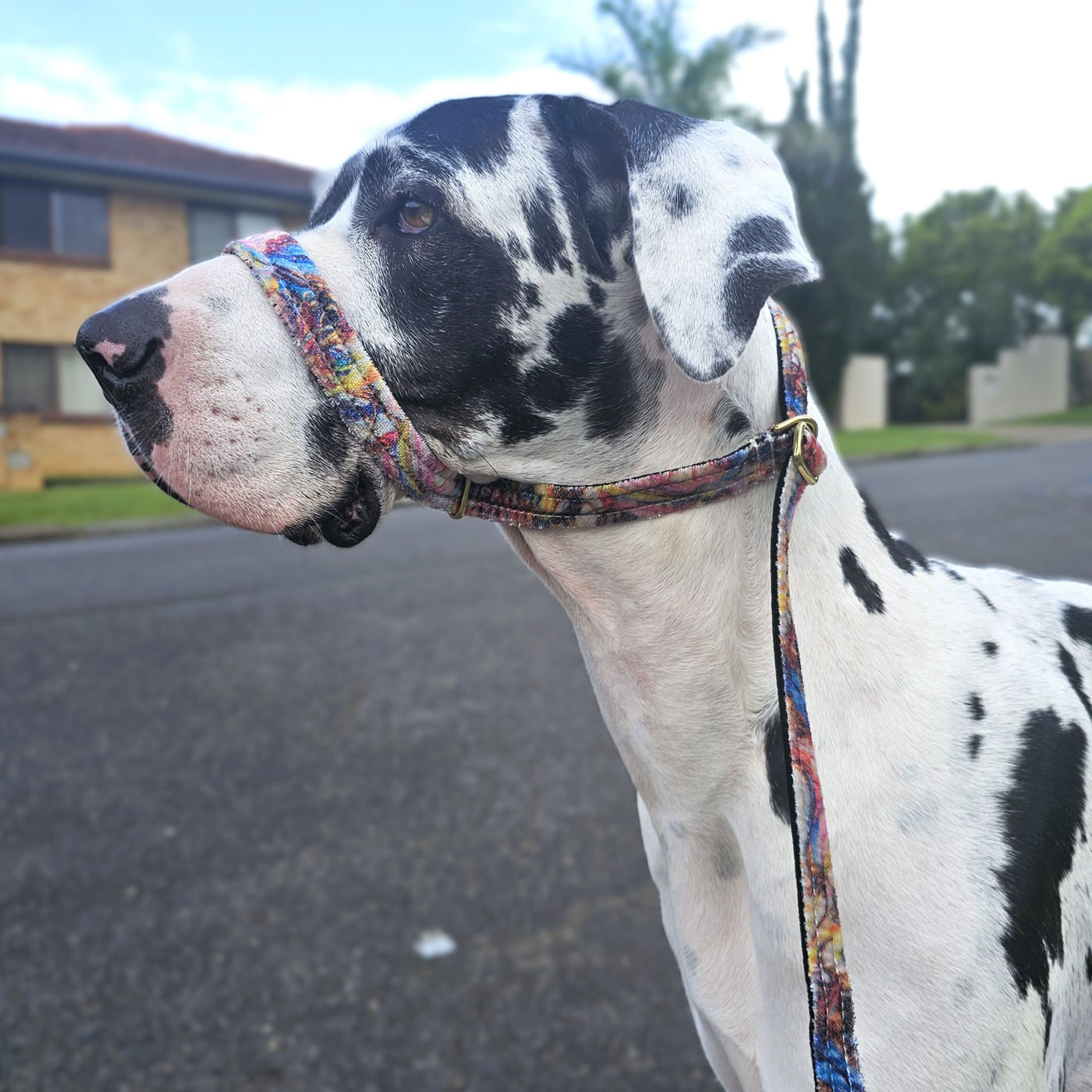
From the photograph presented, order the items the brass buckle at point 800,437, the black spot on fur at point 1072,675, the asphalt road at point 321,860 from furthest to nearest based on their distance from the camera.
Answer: the asphalt road at point 321,860 < the black spot on fur at point 1072,675 < the brass buckle at point 800,437

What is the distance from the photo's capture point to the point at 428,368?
4.77ft

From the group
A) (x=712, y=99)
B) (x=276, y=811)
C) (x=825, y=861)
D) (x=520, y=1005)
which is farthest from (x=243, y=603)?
(x=712, y=99)

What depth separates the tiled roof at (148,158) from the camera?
20594mm

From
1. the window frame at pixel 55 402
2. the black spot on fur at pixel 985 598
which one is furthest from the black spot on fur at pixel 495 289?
the window frame at pixel 55 402

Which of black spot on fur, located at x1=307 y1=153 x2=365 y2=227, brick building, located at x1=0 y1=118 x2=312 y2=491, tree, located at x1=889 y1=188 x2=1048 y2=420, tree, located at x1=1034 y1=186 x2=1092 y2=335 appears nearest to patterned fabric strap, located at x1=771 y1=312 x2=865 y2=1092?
black spot on fur, located at x1=307 y1=153 x2=365 y2=227

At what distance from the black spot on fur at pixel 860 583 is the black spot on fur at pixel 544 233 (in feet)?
1.92

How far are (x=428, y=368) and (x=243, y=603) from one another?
19.1ft

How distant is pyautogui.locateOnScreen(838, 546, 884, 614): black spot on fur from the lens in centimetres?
151

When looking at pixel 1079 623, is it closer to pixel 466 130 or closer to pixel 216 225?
pixel 466 130

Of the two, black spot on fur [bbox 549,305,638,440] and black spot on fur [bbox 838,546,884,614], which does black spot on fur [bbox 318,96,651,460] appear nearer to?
black spot on fur [bbox 549,305,638,440]

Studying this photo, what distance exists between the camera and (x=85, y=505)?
1434 cm

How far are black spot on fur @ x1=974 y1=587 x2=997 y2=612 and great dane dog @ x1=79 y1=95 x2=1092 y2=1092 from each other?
10 cm

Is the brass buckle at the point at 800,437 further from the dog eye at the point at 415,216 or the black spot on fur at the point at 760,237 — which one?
the dog eye at the point at 415,216

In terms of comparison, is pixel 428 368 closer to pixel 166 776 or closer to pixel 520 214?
pixel 520 214
